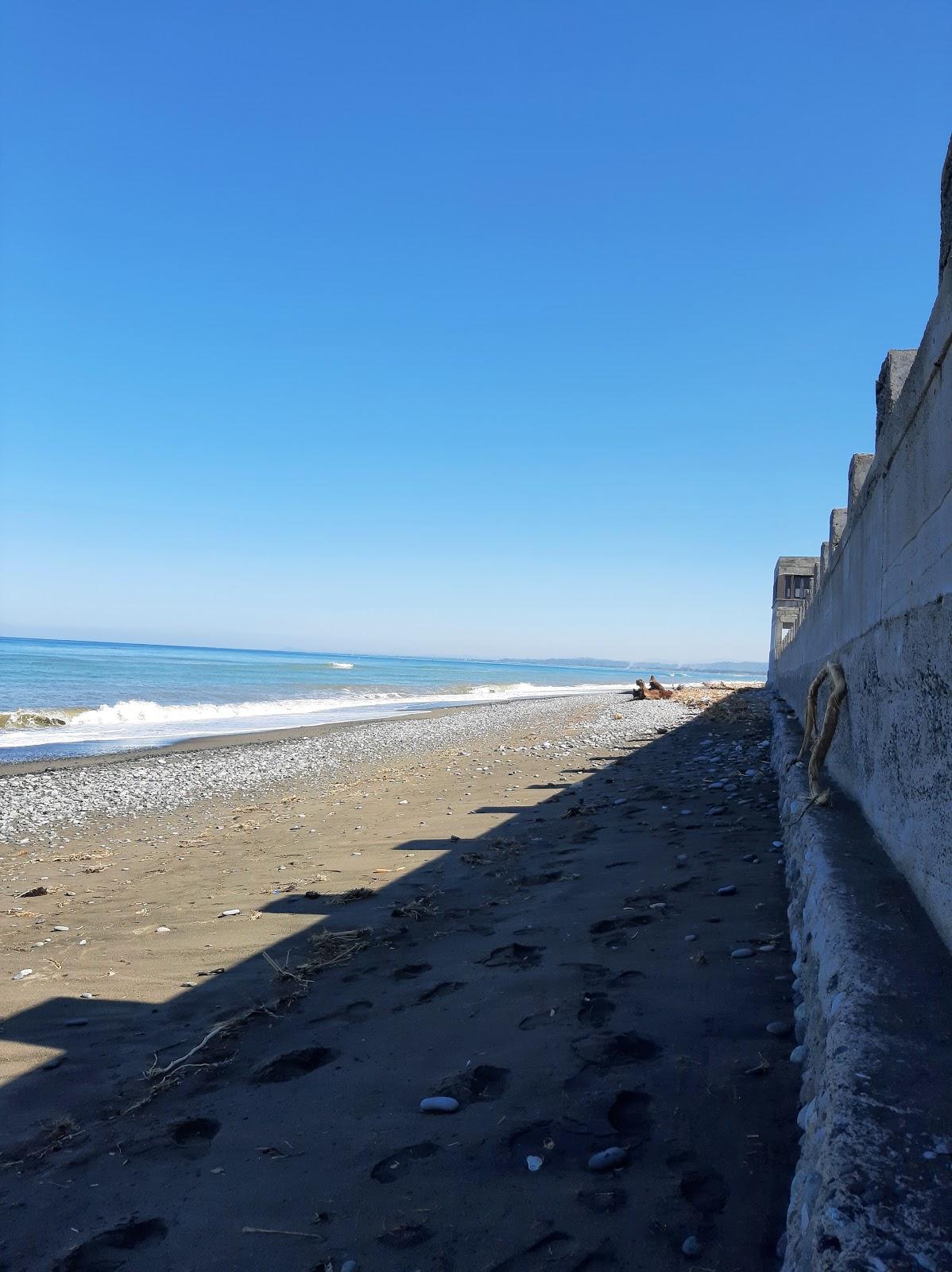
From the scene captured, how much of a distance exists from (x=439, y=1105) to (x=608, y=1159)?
570 mm

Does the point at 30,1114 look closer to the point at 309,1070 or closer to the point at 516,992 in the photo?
the point at 309,1070

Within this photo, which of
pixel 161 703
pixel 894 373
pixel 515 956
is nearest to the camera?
pixel 894 373

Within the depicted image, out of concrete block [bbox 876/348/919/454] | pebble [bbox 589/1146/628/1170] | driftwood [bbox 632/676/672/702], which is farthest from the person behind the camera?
driftwood [bbox 632/676/672/702]

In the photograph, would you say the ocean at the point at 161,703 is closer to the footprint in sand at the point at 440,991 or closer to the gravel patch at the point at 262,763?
the gravel patch at the point at 262,763

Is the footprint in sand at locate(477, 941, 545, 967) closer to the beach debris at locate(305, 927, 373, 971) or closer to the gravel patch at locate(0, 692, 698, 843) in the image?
the beach debris at locate(305, 927, 373, 971)

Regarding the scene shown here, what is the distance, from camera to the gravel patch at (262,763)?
9.05 metres

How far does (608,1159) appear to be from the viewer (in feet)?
6.61

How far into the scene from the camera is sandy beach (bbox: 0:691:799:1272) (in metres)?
1.91

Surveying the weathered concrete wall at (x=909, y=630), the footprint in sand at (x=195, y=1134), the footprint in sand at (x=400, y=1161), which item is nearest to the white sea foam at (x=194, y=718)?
the footprint in sand at (x=195, y=1134)

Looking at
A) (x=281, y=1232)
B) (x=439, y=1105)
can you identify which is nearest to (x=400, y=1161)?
(x=439, y=1105)

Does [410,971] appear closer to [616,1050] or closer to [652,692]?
[616,1050]

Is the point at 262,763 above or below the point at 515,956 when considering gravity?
below

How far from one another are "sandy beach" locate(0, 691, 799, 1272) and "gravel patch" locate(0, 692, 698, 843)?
2.38 metres

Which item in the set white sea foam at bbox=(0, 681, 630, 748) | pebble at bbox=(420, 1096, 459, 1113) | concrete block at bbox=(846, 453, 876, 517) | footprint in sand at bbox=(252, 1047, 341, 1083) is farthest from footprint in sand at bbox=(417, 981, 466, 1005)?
white sea foam at bbox=(0, 681, 630, 748)
